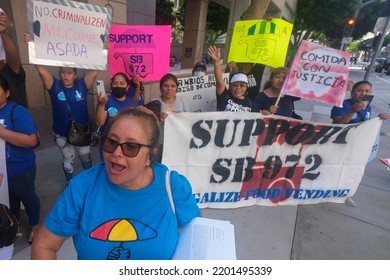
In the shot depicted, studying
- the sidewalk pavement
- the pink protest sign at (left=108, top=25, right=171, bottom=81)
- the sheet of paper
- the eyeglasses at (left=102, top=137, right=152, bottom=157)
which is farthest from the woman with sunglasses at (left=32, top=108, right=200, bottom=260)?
the pink protest sign at (left=108, top=25, right=171, bottom=81)

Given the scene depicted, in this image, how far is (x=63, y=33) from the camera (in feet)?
8.26

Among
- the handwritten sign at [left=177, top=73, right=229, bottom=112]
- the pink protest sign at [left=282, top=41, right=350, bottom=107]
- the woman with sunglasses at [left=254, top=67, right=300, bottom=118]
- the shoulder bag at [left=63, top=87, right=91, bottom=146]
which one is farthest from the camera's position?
the handwritten sign at [left=177, top=73, right=229, bottom=112]

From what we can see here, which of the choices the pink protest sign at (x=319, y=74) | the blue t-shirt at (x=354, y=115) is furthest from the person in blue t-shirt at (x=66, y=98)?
the blue t-shirt at (x=354, y=115)

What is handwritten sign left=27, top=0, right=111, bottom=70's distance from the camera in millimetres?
2400

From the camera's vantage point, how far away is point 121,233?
1.23 meters

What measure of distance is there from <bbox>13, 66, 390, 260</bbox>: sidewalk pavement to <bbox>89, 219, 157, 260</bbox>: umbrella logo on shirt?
139 centimetres

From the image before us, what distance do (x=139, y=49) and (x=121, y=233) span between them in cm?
257

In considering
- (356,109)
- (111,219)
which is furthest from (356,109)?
(111,219)

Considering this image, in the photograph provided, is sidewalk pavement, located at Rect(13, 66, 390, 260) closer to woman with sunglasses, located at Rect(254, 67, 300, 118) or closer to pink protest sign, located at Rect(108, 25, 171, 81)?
woman with sunglasses, located at Rect(254, 67, 300, 118)

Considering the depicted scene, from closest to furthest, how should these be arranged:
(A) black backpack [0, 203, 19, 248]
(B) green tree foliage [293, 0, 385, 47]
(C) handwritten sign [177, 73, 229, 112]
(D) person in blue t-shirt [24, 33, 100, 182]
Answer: (A) black backpack [0, 203, 19, 248], (D) person in blue t-shirt [24, 33, 100, 182], (C) handwritten sign [177, 73, 229, 112], (B) green tree foliage [293, 0, 385, 47]

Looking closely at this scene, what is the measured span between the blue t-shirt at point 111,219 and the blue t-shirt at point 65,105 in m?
1.75

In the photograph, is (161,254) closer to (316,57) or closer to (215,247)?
(215,247)

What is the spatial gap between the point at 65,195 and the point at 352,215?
339 cm

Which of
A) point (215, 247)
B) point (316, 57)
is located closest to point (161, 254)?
point (215, 247)
